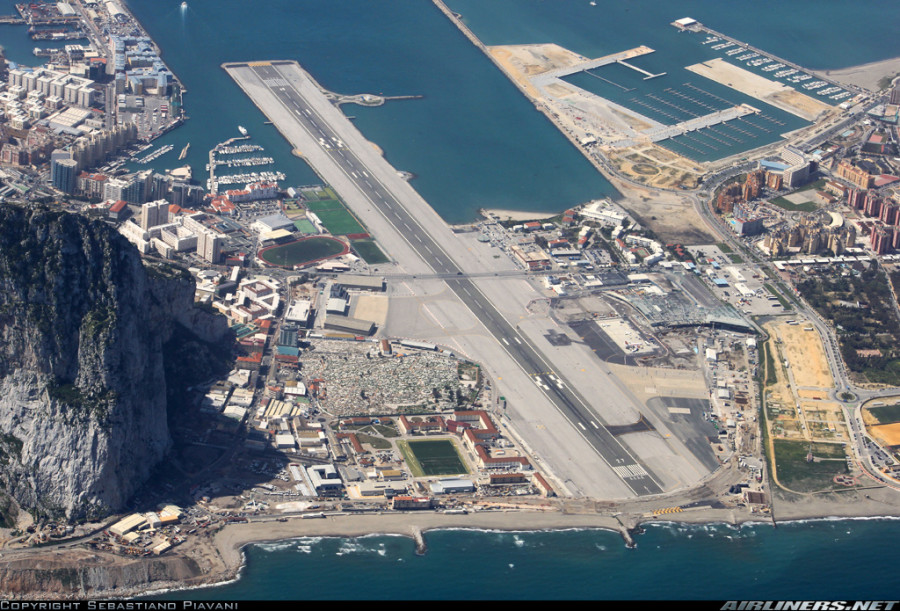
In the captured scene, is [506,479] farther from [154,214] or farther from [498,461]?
[154,214]

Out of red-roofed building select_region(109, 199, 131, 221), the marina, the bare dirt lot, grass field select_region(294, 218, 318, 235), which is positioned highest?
the marina

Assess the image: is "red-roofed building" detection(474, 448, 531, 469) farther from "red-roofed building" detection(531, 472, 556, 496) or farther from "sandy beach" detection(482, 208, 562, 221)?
"sandy beach" detection(482, 208, 562, 221)

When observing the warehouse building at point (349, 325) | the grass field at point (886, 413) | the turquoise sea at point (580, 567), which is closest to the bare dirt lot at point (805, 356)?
the grass field at point (886, 413)

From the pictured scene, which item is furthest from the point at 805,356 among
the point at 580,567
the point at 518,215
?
the point at 580,567

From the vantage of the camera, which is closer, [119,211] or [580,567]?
[580,567]

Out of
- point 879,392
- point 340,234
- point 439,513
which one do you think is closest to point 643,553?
point 439,513

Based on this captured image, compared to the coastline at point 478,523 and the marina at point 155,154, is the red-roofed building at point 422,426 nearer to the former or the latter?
the coastline at point 478,523

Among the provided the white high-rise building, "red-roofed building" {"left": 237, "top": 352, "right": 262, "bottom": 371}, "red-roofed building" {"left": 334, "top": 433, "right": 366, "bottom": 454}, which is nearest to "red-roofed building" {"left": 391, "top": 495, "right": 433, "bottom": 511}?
"red-roofed building" {"left": 334, "top": 433, "right": 366, "bottom": 454}
